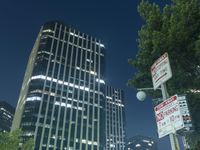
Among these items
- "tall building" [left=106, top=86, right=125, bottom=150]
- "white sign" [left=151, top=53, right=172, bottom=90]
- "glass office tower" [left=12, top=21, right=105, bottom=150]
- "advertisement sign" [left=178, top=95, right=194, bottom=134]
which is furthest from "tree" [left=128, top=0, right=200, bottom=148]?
"tall building" [left=106, top=86, right=125, bottom=150]

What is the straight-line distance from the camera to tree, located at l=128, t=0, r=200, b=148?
10.8 meters

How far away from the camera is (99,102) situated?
12762 cm

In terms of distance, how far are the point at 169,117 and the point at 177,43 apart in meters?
6.54

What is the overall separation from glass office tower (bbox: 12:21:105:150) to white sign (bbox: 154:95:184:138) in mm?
99228

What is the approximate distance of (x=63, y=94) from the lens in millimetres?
118250

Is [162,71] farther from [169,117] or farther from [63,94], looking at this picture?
[63,94]

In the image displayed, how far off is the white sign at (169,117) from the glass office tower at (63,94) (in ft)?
326

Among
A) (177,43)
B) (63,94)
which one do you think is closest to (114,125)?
(63,94)

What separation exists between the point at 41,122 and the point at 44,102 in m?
10.7

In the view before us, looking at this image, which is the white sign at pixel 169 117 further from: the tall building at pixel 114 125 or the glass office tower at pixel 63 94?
the tall building at pixel 114 125

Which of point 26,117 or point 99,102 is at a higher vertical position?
point 99,102

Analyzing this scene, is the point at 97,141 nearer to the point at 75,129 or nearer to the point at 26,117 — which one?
the point at 75,129

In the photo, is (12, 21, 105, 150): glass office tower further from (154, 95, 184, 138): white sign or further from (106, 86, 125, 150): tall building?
(154, 95, 184, 138): white sign

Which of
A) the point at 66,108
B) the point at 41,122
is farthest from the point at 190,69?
the point at 66,108
